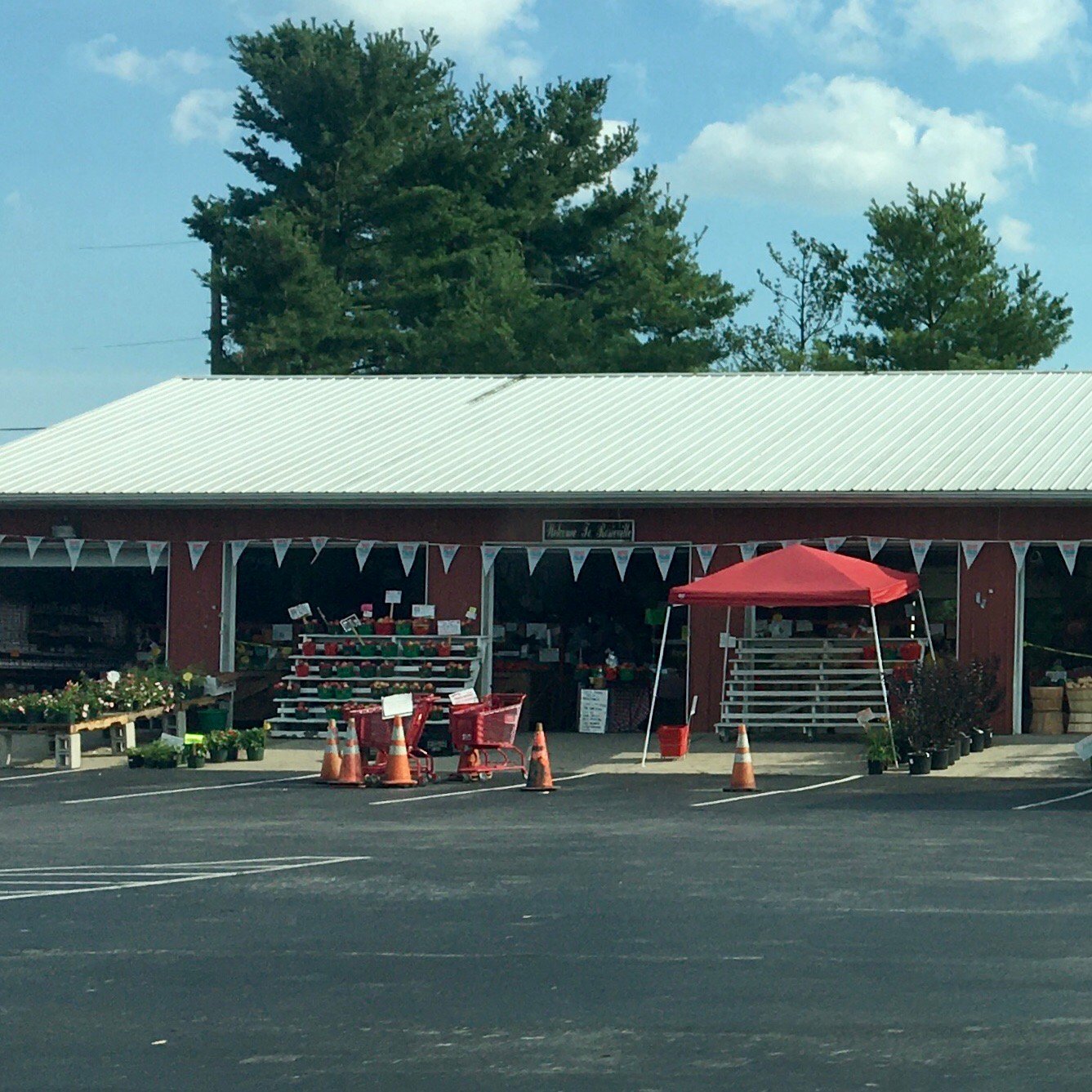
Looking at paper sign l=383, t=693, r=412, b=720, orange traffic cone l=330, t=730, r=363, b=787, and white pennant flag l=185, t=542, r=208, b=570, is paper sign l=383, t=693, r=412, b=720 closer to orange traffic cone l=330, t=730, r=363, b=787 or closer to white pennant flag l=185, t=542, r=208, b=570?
orange traffic cone l=330, t=730, r=363, b=787

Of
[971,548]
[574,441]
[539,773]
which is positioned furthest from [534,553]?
[539,773]

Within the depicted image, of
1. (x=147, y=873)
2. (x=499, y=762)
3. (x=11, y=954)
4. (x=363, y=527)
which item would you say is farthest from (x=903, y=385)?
(x=11, y=954)

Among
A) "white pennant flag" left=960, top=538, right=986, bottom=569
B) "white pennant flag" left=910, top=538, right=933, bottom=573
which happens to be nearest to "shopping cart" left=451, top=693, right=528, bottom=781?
"white pennant flag" left=910, top=538, right=933, bottom=573

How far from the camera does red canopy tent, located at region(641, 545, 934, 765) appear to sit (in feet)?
73.0

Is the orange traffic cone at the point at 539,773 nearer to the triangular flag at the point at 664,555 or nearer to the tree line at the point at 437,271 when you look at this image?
the triangular flag at the point at 664,555

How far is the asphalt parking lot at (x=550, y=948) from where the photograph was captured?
25.0 feet

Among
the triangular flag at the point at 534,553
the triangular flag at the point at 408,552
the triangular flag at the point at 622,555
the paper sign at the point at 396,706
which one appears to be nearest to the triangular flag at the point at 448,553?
the triangular flag at the point at 408,552

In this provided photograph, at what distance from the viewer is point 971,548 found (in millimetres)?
24969

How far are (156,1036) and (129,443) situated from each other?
76.8ft

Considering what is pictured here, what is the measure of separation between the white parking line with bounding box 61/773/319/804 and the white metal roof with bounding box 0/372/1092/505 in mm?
5667

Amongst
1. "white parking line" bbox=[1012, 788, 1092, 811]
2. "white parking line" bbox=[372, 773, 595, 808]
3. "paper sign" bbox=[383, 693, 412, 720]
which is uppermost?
"paper sign" bbox=[383, 693, 412, 720]

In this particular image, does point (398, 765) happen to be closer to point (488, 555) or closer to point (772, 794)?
point (772, 794)

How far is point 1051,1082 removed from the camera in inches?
282

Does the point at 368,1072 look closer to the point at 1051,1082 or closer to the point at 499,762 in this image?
the point at 1051,1082
